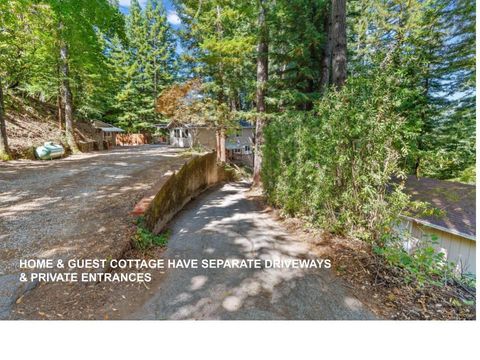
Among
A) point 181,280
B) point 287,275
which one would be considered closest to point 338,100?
point 287,275

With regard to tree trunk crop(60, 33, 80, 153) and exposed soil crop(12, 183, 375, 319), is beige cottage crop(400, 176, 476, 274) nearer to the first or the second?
exposed soil crop(12, 183, 375, 319)

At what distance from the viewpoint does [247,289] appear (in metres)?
2.28

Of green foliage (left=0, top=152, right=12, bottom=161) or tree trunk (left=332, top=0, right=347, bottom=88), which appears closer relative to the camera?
tree trunk (left=332, top=0, right=347, bottom=88)

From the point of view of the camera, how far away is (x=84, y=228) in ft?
9.96

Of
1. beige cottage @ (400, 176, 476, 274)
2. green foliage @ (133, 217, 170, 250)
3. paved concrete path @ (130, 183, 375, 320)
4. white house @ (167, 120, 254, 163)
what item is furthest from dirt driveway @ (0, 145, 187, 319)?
white house @ (167, 120, 254, 163)

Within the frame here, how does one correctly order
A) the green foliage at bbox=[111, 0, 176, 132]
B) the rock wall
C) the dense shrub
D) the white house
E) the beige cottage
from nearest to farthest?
the dense shrub, the rock wall, the beige cottage, the white house, the green foliage at bbox=[111, 0, 176, 132]

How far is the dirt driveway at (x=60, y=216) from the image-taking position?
8.21ft

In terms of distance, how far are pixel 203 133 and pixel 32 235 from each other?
54.6 ft

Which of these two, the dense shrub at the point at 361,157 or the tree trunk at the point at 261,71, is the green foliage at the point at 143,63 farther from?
the dense shrub at the point at 361,157

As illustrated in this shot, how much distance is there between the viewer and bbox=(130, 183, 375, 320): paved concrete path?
2.00 metres

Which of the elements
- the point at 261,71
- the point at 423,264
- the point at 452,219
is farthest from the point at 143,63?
the point at 423,264

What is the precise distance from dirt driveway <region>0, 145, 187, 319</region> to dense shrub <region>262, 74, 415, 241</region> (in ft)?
9.06

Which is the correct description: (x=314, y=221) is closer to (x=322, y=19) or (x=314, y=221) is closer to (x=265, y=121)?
(x=265, y=121)

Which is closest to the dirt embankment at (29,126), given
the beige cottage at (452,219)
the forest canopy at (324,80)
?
the forest canopy at (324,80)
